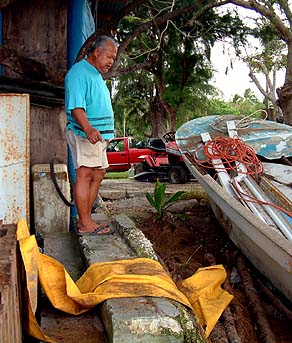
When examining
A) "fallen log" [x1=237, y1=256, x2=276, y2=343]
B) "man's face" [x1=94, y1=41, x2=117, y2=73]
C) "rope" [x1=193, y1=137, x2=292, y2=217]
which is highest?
"man's face" [x1=94, y1=41, x2=117, y2=73]

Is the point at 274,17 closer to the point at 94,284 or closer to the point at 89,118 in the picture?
the point at 89,118

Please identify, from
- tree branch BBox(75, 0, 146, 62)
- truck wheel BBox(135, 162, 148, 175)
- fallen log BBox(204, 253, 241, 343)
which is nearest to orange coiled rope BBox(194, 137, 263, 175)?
fallen log BBox(204, 253, 241, 343)

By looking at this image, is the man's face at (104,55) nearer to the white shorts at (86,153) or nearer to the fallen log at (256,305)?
the white shorts at (86,153)

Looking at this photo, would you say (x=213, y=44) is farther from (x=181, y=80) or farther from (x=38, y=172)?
(x=38, y=172)

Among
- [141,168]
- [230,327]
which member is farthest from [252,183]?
[141,168]

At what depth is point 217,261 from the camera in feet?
21.0

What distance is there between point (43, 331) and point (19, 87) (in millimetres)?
3122

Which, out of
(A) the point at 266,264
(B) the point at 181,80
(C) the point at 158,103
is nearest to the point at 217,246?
(A) the point at 266,264

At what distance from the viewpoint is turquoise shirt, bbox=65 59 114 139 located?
12.6 feet

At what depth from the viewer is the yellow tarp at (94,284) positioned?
8.44 feet

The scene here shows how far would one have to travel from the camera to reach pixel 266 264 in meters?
4.64

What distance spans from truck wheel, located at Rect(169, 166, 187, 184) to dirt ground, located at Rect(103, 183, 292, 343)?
13.1ft

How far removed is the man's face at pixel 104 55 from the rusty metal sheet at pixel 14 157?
66 cm

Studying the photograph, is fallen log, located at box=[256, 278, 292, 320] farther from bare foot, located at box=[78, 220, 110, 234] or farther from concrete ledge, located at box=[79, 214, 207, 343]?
concrete ledge, located at box=[79, 214, 207, 343]
